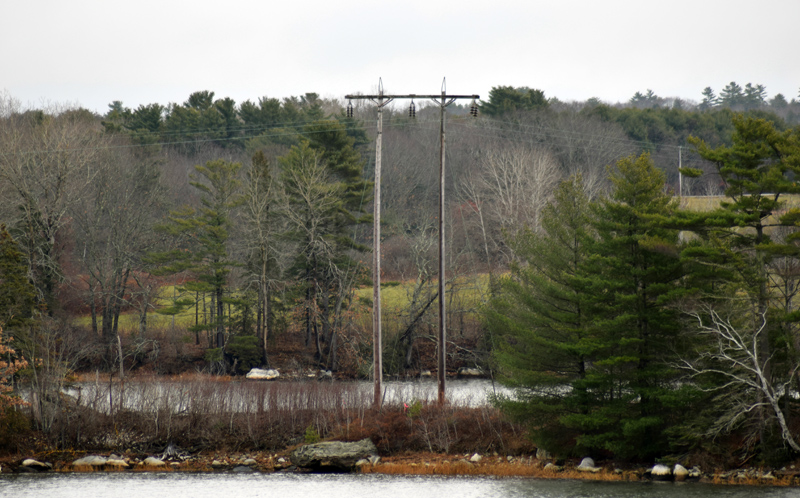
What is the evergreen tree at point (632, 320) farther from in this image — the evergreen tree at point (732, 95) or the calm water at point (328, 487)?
the evergreen tree at point (732, 95)

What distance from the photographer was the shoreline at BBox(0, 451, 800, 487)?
2384cm

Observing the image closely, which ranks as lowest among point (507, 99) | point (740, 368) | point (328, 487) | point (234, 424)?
point (328, 487)

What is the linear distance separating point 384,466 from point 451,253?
21786 mm

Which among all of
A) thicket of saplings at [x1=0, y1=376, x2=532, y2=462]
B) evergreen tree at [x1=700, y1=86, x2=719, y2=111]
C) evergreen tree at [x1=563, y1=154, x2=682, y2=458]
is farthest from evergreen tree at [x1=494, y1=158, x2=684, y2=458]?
evergreen tree at [x1=700, y1=86, x2=719, y2=111]

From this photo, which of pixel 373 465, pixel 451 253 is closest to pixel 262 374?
pixel 451 253

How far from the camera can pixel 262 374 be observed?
44.4 meters

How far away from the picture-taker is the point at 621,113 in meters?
77.8

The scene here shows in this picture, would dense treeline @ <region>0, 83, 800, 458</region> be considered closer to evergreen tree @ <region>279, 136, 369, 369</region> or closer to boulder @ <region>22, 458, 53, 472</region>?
evergreen tree @ <region>279, 136, 369, 369</region>

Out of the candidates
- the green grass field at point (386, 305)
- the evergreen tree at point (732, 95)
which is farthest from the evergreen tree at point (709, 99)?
the green grass field at point (386, 305)

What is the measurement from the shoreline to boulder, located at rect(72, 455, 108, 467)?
7 centimetres

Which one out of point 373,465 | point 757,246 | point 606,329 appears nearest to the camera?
point 757,246

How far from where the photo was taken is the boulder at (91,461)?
25625 millimetres

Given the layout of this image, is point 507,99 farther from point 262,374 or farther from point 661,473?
point 661,473

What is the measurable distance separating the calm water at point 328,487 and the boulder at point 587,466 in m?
1.09
